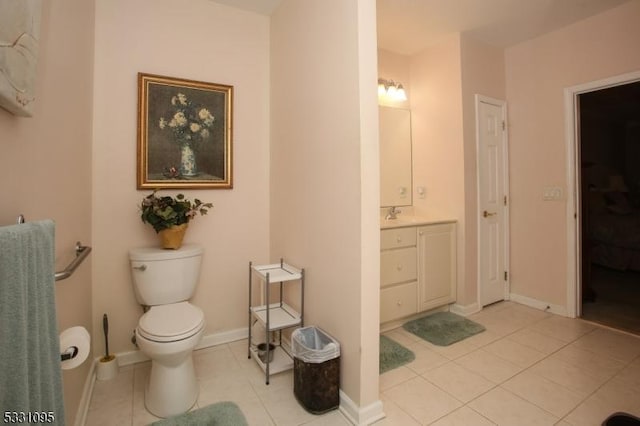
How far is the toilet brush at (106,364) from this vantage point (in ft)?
6.26

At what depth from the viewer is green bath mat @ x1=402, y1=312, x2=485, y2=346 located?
243 centimetres

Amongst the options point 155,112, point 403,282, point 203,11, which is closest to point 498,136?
point 403,282

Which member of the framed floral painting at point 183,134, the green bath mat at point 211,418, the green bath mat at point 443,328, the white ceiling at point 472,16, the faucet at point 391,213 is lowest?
the green bath mat at point 211,418

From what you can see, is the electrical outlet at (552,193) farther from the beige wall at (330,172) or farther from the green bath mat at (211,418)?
the green bath mat at (211,418)

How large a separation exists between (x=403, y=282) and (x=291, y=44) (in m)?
2.04

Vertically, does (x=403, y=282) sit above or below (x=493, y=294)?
above

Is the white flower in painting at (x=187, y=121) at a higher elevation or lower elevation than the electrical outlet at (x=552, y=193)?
higher

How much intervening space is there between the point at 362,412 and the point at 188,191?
1.80 m

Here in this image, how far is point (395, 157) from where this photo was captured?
3.14 meters

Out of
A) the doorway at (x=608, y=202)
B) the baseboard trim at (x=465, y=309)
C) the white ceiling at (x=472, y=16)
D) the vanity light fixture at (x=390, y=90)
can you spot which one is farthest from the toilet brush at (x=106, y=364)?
the doorway at (x=608, y=202)

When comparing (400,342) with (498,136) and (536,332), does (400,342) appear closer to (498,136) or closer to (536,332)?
(536,332)

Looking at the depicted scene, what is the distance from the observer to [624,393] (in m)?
1.75

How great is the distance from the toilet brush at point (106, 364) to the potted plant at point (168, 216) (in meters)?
0.61

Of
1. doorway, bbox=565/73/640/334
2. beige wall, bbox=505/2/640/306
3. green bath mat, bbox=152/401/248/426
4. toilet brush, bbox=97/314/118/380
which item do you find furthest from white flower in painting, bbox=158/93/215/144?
doorway, bbox=565/73/640/334
